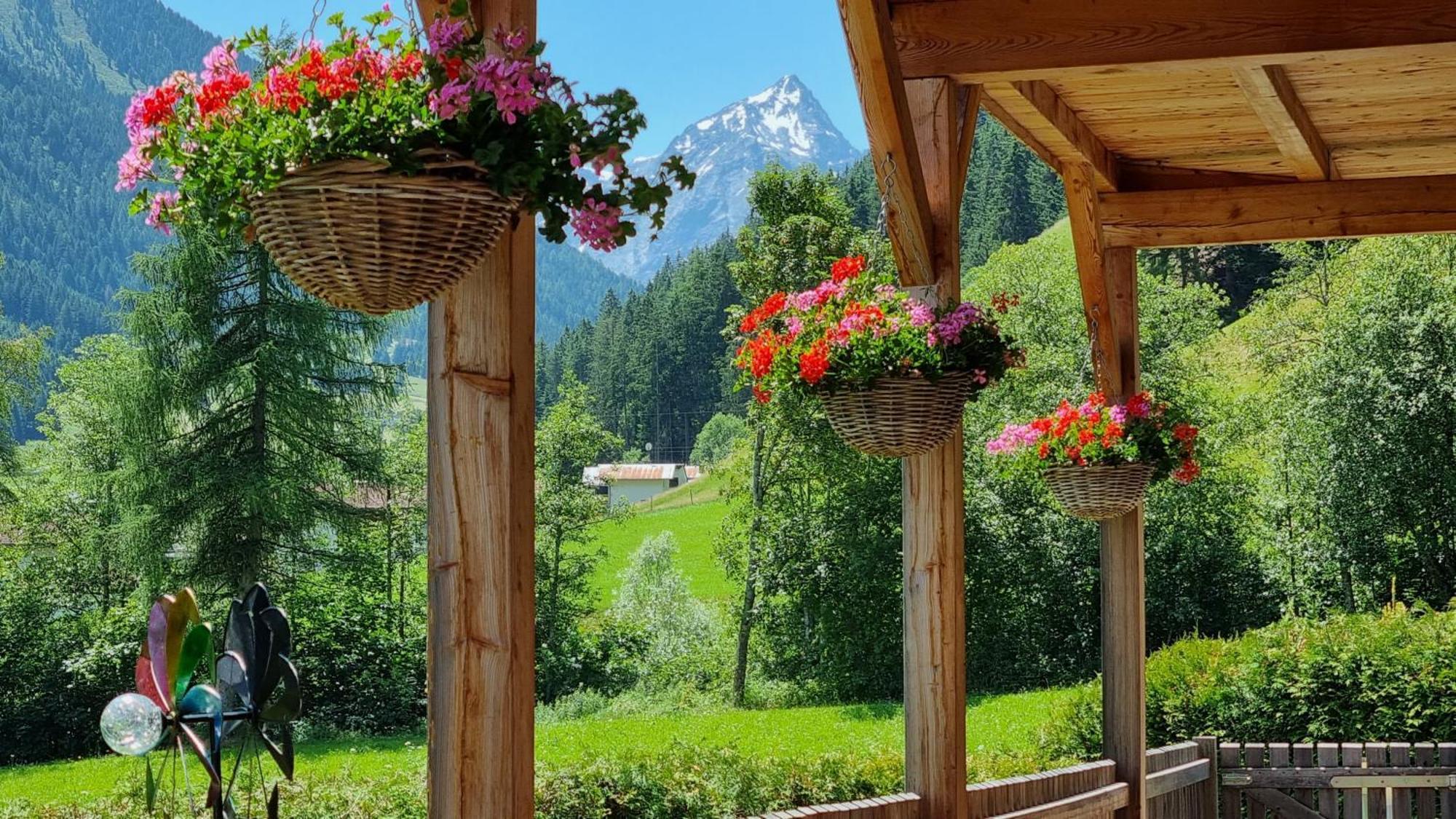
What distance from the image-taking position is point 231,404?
1636 cm

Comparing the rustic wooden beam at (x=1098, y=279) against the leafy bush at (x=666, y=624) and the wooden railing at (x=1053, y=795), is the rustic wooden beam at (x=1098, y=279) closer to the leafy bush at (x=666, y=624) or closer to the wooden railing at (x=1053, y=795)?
the wooden railing at (x=1053, y=795)

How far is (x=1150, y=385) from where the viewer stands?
16484 mm

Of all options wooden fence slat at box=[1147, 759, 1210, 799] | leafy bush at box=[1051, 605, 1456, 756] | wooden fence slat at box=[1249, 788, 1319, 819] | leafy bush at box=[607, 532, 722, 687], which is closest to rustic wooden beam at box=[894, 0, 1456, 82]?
wooden fence slat at box=[1147, 759, 1210, 799]

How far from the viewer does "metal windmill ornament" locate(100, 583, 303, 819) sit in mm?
1296

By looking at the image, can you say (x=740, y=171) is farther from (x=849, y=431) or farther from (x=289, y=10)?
(x=849, y=431)

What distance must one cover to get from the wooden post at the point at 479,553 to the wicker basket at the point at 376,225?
0.47ft

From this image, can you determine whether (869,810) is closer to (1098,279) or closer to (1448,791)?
(1098,279)

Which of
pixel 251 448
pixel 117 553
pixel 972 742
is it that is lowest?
pixel 972 742

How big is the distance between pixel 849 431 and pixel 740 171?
119055 mm

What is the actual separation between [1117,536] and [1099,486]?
0.71 m

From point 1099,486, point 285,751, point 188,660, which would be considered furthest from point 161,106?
point 1099,486

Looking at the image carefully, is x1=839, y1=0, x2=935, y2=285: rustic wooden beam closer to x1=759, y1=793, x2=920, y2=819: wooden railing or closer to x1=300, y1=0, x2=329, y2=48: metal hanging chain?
x1=759, y1=793, x2=920, y2=819: wooden railing

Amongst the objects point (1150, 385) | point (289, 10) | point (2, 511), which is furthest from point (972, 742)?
point (289, 10)

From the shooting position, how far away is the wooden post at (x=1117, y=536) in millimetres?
4520
